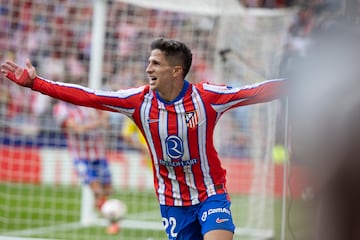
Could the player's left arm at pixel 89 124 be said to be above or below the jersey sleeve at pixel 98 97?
below

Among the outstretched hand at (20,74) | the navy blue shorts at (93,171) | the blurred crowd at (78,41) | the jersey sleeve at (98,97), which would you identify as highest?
the blurred crowd at (78,41)

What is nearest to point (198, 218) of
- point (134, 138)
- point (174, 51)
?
point (174, 51)

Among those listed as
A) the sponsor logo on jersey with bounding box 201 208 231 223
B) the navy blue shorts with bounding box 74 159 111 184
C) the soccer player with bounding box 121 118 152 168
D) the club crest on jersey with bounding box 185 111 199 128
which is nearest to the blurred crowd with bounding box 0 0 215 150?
the soccer player with bounding box 121 118 152 168

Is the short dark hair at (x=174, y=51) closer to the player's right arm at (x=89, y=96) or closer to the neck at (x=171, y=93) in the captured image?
the neck at (x=171, y=93)

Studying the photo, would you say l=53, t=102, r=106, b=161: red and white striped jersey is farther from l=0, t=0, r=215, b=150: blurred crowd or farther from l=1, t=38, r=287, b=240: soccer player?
l=1, t=38, r=287, b=240: soccer player

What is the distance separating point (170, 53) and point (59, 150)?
9745 millimetres

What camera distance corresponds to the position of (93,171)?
36.8ft

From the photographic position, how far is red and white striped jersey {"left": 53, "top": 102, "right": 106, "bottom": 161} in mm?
11430

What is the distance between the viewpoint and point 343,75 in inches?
41.5

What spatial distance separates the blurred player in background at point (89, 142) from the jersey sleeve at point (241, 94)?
6289 millimetres

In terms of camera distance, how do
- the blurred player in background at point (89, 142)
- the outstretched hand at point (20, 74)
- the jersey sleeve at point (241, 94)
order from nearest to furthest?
the outstretched hand at point (20, 74)
the jersey sleeve at point (241, 94)
the blurred player in background at point (89, 142)

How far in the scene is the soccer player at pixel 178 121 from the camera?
479 centimetres

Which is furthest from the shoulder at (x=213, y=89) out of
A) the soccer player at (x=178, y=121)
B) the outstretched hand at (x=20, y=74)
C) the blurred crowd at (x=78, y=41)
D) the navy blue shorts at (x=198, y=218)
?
the blurred crowd at (x=78, y=41)

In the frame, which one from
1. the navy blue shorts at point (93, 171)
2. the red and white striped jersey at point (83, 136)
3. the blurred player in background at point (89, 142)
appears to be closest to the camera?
the navy blue shorts at point (93, 171)
